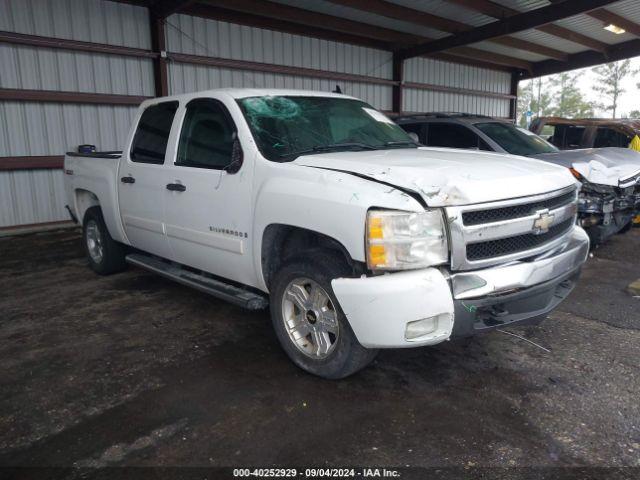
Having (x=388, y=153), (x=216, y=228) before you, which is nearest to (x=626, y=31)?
(x=388, y=153)

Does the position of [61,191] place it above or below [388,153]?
below

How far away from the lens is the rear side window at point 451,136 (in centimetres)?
713

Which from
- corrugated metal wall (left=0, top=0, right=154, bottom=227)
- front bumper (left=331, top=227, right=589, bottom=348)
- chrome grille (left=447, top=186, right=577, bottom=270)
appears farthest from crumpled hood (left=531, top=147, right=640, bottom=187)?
corrugated metal wall (left=0, top=0, right=154, bottom=227)

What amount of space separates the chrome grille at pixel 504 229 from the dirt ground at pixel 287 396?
850 millimetres

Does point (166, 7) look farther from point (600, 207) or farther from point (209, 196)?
point (600, 207)

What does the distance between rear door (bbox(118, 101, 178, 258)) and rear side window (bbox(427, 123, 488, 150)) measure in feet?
14.2

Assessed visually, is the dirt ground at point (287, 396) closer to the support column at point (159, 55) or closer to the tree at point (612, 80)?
the support column at point (159, 55)

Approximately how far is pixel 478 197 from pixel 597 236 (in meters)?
4.27

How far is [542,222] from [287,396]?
189 centimetres

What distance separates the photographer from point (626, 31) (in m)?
13.7

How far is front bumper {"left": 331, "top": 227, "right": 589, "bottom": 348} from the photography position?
2660mm

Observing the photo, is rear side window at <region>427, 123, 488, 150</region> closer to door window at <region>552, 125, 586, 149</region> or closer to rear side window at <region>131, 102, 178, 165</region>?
door window at <region>552, 125, 586, 149</region>

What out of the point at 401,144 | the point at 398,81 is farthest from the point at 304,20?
the point at 401,144

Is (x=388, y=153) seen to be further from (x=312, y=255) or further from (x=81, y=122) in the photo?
(x=81, y=122)
